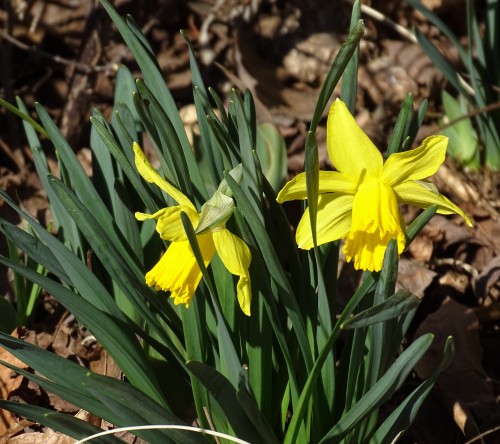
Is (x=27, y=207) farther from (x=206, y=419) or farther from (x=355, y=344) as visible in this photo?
(x=355, y=344)

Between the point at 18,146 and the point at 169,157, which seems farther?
the point at 18,146

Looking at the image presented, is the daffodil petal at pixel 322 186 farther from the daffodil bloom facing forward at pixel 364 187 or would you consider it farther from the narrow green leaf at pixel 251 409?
the narrow green leaf at pixel 251 409

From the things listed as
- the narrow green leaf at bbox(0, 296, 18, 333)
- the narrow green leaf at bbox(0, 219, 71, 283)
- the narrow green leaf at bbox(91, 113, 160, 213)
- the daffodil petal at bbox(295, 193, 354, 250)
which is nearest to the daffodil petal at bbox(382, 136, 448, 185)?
the daffodil petal at bbox(295, 193, 354, 250)

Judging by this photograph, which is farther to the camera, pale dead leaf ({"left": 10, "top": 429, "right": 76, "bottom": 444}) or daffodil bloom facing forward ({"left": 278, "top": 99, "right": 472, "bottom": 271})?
pale dead leaf ({"left": 10, "top": 429, "right": 76, "bottom": 444})

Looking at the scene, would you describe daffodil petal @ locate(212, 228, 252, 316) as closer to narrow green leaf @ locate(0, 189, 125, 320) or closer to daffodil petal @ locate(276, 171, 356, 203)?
daffodil petal @ locate(276, 171, 356, 203)

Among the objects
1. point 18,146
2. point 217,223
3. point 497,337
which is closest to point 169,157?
point 217,223

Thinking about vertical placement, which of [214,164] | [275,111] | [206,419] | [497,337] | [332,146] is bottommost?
[497,337]

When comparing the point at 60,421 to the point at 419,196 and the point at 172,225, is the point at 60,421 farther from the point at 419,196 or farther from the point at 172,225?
the point at 419,196
